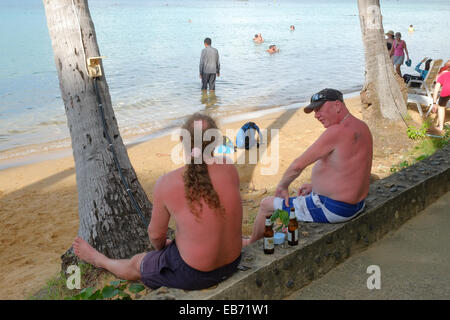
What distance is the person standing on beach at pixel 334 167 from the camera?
3.47 meters

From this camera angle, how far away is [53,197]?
25.2 ft

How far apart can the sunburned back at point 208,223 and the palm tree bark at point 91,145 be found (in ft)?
5.75

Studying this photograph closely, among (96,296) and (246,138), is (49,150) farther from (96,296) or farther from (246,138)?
(96,296)

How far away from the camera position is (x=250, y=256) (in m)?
3.11

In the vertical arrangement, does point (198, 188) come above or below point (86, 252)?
above

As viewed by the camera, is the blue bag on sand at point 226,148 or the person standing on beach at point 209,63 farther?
the person standing on beach at point 209,63

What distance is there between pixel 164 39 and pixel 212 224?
38.1m

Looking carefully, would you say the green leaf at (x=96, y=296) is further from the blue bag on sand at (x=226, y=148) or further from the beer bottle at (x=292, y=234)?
the blue bag on sand at (x=226, y=148)

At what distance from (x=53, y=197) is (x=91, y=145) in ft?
12.3

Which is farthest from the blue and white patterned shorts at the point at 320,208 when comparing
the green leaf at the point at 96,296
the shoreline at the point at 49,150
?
the shoreline at the point at 49,150

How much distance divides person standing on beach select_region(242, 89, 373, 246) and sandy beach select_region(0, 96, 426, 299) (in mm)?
1832

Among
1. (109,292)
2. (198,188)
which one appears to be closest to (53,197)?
(109,292)

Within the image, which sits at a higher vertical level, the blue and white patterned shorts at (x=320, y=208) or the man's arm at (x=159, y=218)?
the man's arm at (x=159, y=218)

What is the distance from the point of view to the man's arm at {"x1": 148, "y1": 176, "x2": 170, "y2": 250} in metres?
2.81
